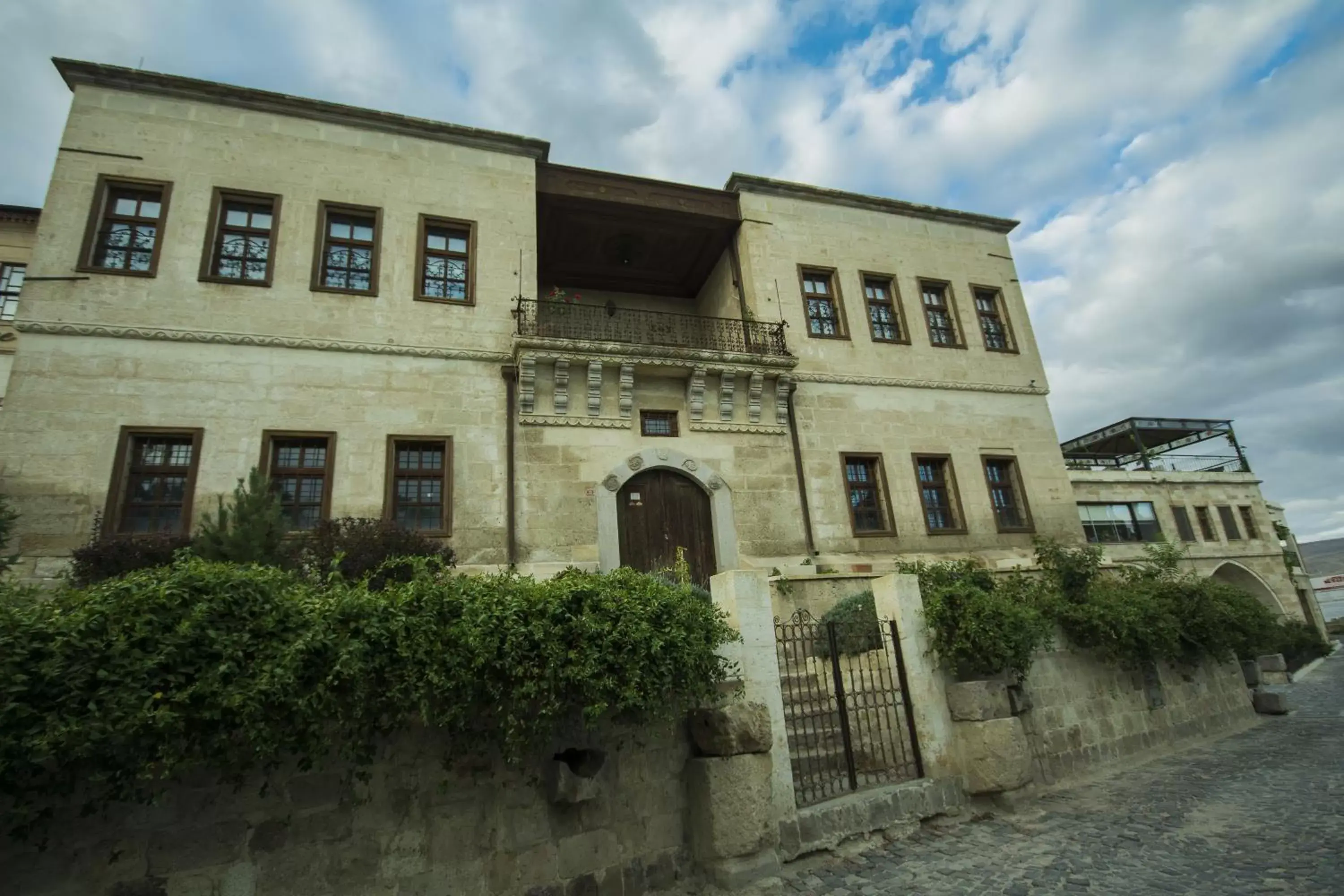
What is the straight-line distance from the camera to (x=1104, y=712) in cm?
811

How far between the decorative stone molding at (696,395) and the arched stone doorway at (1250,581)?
73.8ft

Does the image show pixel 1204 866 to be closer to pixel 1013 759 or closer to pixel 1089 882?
pixel 1089 882

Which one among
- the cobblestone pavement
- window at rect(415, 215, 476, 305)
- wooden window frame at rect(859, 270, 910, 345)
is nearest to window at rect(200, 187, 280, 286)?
window at rect(415, 215, 476, 305)

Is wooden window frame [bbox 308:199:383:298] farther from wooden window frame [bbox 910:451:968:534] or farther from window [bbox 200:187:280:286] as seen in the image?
wooden window frame [bbox 910:451:968:534]

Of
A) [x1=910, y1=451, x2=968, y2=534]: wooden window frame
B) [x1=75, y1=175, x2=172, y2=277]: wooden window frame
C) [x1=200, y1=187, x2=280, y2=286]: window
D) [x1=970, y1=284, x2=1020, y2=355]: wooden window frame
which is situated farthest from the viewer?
[x1=970, y1=284, x2=1020, y2=355]: wooden window frame

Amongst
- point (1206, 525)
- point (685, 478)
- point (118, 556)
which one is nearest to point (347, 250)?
point (118, 556)

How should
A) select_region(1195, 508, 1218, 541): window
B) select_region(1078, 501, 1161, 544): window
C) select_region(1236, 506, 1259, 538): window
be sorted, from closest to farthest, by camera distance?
select_region(1078, 501, 1161, 544): window → select_region(1195, 508, 1218, 541): window → select_region(1236, 506, 1259, 538): window

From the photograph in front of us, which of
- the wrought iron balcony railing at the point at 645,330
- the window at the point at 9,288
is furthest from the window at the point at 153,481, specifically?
the window at the point at 9,288

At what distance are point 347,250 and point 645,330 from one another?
614 centimetres

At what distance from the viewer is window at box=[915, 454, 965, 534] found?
44.3ft

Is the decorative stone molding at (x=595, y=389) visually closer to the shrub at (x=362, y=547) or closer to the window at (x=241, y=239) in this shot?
the shrub at (x=362, y=547)

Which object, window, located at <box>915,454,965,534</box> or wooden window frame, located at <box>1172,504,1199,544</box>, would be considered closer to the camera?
window, located at <box>915,454,965,534</box>

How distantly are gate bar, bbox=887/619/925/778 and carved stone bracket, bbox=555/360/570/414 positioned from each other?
22.6 ft

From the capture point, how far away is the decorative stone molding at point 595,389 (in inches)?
453
